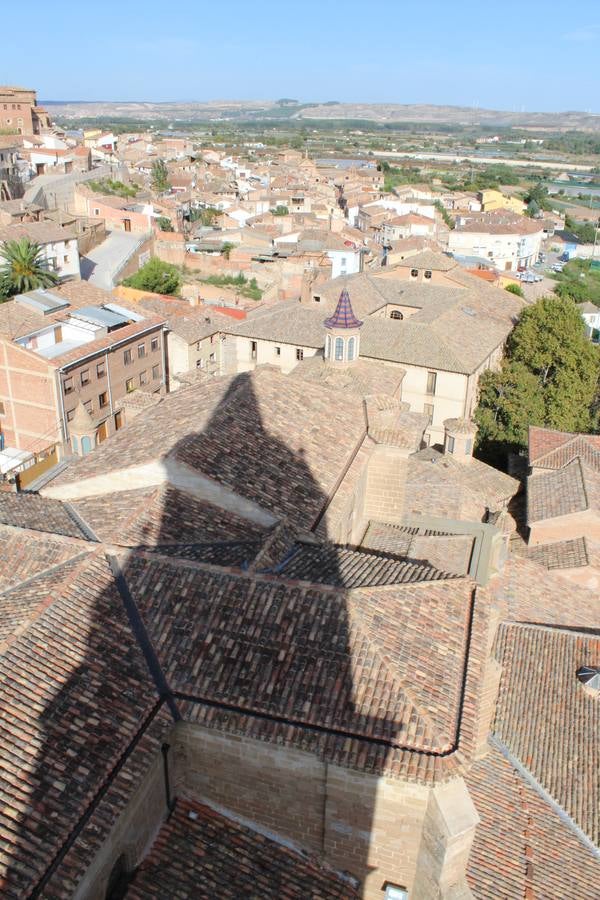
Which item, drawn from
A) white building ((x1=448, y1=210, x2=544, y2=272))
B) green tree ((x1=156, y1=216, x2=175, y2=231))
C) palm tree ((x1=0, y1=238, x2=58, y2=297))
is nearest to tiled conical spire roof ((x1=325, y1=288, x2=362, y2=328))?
palm tree ((x1=0, y1=238, x2=58, y2=297))

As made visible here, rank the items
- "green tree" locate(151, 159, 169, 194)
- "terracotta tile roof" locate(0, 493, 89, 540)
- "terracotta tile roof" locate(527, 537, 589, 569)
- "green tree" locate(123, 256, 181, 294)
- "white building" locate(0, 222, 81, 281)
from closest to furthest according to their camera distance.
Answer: "terracotta tile roof" locate(0, 493, 89, 540)
"terracotta tile roof" locate(527, 537, 589, 569)
"white building" locate(0, 222, 81, 281)
"green tree" locate(123, 256, 181, 294)
"green tree" locate(151, 159, 169, 194)

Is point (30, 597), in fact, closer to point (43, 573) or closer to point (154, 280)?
point (43, 573)

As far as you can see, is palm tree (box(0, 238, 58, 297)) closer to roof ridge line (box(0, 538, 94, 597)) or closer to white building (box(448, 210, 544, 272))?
roof ridge line (box(0, 538, 94, 597))

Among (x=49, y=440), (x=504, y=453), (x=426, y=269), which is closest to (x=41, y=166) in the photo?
(x=426, y=269)

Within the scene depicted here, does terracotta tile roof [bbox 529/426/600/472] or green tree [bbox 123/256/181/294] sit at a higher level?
green tree [bbox 123/256/181/294]

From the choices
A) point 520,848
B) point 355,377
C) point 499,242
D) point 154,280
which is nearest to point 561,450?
point 355,377

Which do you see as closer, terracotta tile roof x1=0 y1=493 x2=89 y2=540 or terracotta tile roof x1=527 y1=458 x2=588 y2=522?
terracotta tile roof x1=0 y1=493 x2=89 y2=540

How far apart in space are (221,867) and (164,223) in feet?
217

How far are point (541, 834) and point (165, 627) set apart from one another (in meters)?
7.75

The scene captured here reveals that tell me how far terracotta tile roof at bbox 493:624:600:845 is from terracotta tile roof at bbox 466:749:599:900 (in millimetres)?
500

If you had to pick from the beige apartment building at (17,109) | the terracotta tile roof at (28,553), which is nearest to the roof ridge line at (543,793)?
the terracotta tile roof at (28,553)

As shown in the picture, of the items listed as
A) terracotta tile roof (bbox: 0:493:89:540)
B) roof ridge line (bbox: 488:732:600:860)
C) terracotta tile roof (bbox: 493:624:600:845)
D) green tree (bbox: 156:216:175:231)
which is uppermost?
terracotta tile roof (bbox: 0:493:89:540)

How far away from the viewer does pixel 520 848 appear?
12.3 meters

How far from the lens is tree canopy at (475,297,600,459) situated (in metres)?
33.5
